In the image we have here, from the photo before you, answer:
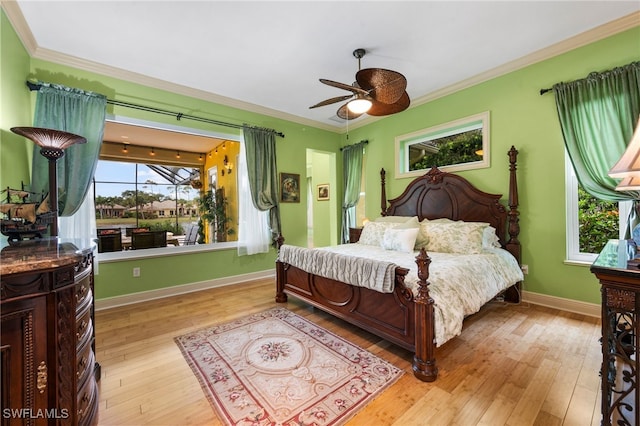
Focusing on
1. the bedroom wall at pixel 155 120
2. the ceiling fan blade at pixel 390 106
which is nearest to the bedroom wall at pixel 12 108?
the bedroom wall at pixel 155 120

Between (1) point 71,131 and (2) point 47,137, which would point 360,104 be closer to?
(2) point 47,137

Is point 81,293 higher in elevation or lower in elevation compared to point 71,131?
lower

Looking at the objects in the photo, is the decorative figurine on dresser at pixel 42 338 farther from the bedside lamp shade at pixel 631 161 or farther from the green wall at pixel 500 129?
the bedside lamp shade at pixel 631 161

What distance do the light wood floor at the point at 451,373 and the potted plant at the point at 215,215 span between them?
199cm

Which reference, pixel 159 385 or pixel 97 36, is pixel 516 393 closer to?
pixel 159 385

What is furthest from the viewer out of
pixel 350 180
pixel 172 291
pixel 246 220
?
pixel 350 180

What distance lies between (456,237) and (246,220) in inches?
124

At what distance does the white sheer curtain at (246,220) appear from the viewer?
14.0 ft

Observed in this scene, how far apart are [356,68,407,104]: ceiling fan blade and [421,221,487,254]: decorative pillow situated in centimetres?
175

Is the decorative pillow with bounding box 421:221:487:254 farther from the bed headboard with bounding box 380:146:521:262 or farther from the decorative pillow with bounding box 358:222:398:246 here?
the decorative pillow with bounding box 358:222:398:246

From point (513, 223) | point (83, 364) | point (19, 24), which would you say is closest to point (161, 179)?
point (19, 24)

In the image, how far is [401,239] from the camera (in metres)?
3.19

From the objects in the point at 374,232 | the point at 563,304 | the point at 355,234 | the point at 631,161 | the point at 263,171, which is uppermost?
the point at 263,171

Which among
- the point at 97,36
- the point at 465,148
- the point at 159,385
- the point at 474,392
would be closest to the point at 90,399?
the point at 159,385
